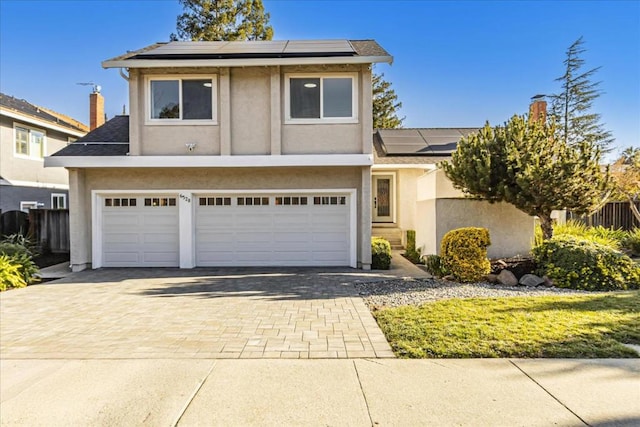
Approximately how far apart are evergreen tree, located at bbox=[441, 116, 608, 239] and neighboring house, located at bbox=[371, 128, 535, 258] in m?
1.03

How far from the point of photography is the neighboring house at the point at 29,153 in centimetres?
1673

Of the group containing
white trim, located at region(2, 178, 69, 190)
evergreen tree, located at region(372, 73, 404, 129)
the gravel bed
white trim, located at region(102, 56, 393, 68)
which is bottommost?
the gravel bed

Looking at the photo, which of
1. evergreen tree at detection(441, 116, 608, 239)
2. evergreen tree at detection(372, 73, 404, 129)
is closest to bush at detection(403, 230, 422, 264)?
evergreen tree at detection(441, 116, 608, 239)

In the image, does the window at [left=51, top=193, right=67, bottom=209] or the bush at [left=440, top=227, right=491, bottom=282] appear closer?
the bush at [left=440, top=227, right=491, bottom=282]

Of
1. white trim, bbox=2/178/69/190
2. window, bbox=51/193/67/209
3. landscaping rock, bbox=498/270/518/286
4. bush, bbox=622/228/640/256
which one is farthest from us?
window, bbox=51/193/67/209

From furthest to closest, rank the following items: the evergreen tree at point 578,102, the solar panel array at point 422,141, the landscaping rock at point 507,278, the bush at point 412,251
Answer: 1. the evergreen tree at point 578,102
2. the solar panel array at point 422,141
3. the bush at point 412,251
4. the landscaping rock at point 507,278

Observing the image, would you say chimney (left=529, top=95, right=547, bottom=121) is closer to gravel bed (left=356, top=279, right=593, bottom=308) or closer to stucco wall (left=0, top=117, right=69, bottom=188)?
gravel bed (left=356, top=279, right=593, bottom=308)

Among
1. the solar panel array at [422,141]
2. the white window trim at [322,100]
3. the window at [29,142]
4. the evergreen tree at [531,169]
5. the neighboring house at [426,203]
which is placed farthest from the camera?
the window at [29,142]

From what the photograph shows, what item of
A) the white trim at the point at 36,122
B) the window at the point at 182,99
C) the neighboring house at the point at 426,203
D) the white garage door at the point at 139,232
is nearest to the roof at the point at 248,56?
the window at the point at 182,99

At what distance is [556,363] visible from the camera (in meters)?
4.70

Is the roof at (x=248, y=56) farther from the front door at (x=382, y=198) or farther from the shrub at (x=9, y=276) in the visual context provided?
the front door at (x=382, y=198)

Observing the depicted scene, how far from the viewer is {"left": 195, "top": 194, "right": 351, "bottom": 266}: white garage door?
12.6m

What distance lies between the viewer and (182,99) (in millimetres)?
12141

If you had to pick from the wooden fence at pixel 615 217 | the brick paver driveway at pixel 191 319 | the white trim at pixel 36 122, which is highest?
the white trim at pixel 36 122
